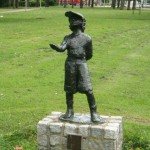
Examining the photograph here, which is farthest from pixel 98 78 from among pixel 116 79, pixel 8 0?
pixel 8 0

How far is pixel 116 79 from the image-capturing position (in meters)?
12.0

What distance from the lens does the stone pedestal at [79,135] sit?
5996mm

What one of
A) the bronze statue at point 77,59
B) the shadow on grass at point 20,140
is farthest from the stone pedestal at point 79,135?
the shadow on grass at point 20,140

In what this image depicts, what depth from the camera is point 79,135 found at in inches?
239

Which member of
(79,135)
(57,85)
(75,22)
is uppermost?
(75,22)

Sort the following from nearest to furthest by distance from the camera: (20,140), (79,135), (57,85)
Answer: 1. (79,135)
2. (20,140)
3. (57,85)

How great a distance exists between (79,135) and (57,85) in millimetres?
4983

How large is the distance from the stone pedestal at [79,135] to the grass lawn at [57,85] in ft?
2.07

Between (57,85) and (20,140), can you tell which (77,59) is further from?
(57,85)

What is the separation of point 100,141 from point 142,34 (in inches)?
680

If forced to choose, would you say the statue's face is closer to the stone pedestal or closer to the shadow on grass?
the stone pedestal

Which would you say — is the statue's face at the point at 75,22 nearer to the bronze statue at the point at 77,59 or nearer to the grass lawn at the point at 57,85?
the bronze statue at the point at 77,59

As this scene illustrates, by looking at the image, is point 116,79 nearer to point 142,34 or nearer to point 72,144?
point 72,144

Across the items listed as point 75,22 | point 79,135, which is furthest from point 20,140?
point 75,22
